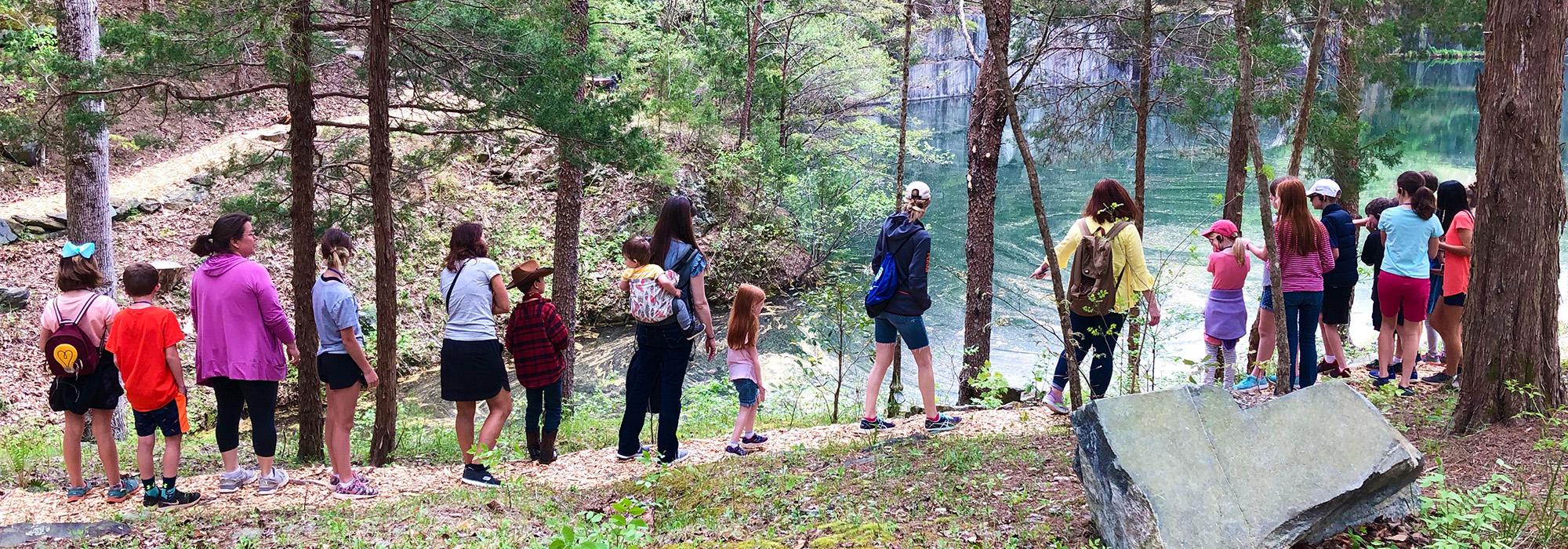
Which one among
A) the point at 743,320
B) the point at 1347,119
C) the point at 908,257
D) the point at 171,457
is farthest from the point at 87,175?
the point at 1347,119

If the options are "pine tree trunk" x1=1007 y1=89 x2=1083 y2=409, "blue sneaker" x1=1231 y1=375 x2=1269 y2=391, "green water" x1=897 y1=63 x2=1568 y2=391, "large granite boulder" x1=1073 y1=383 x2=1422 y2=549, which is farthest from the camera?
"green water" x1=897 y1=63 x2=1568 y2=391

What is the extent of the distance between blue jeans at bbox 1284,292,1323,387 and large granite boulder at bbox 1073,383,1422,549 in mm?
2888

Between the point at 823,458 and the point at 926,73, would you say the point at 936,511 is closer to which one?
the point at 823,458

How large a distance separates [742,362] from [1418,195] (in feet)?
15.7

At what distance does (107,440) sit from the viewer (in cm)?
545

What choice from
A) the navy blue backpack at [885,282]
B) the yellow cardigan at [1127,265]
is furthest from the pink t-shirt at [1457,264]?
the navy blue backpack at [885,282]

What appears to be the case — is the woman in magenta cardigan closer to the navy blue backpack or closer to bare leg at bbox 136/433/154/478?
bare leg at bbox 136/433/154/478

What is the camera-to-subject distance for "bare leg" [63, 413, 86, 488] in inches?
215

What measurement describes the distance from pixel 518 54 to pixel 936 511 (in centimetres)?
506

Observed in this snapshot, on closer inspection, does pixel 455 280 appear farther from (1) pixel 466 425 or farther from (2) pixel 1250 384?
(2) pixel 1250 384

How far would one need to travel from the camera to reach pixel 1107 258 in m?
5.95

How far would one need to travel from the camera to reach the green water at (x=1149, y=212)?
14.4m

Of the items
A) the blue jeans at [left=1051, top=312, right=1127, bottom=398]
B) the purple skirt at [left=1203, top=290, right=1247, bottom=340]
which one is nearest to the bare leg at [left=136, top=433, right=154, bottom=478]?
the blue jeans at [left=1051, top=312, right=1127, bottom=398]

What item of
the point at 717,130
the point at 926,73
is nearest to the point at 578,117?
the point at 717,130
